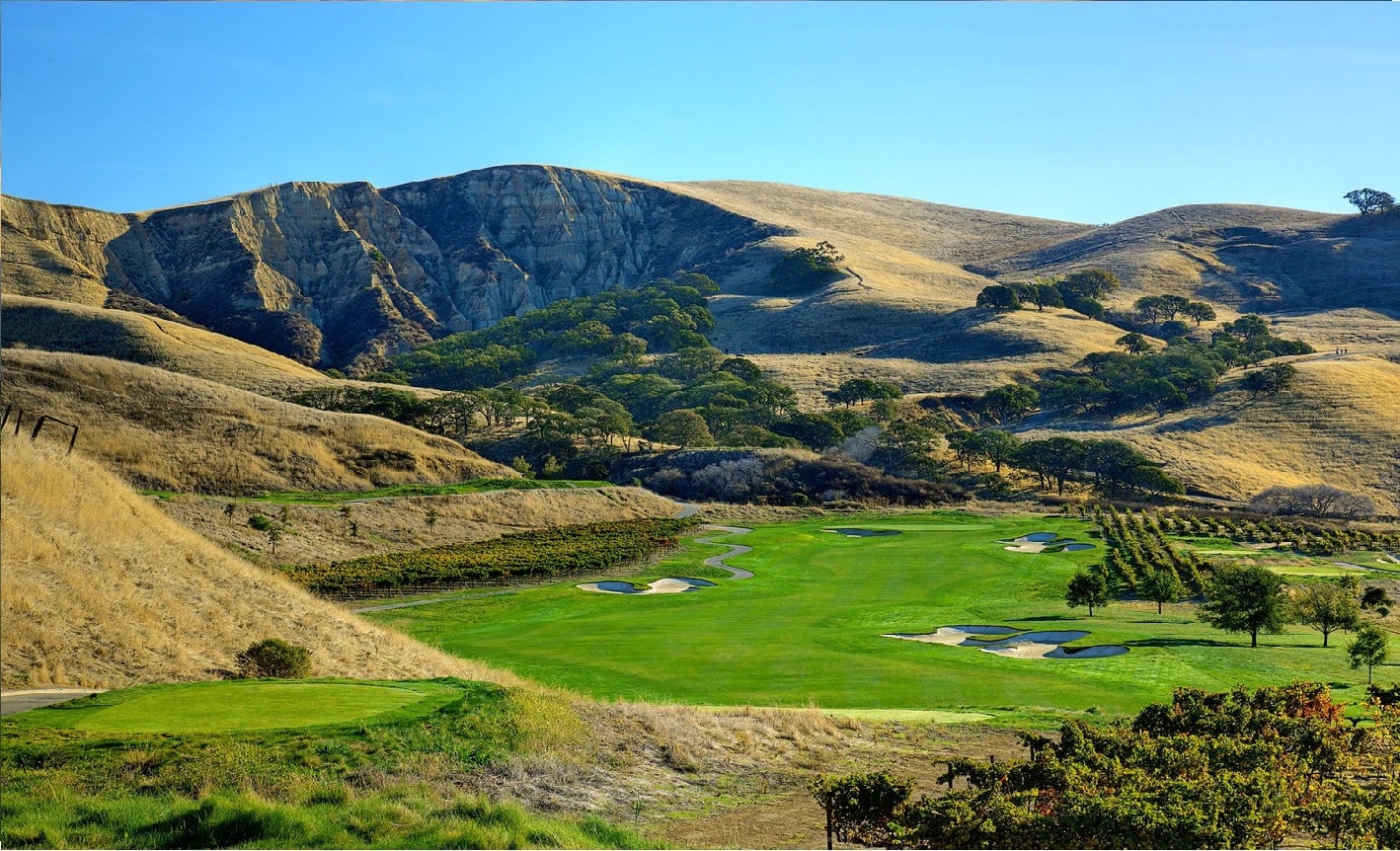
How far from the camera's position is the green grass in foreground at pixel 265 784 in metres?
12.6

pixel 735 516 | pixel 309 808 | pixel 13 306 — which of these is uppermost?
pixel 13 306

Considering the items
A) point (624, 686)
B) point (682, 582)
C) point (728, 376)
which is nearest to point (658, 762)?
point (624, 686)

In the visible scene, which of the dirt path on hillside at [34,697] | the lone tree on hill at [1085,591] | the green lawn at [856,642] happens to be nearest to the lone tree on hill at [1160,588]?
the green lawn at [856,642]

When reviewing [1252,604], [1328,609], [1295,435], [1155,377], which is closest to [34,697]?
[1252,604]

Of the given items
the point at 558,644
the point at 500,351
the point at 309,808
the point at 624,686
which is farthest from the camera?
the point at 500,351

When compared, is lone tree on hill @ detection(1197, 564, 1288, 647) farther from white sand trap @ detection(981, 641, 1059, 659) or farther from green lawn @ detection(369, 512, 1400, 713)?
white sand trap @ detection(981, 641, 1059, 659)

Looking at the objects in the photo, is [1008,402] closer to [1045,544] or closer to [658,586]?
[1045,544]

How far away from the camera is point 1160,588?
4419 cm

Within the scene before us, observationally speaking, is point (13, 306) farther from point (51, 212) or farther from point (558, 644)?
point (558, 644)

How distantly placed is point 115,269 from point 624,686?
198 metres

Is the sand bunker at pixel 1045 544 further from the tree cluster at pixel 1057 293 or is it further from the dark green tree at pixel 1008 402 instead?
the tree cluster at pixel 1057 293

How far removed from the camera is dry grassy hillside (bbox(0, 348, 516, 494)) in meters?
61.4

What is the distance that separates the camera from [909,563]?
5866 cm

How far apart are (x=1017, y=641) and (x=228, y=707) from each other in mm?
27917
